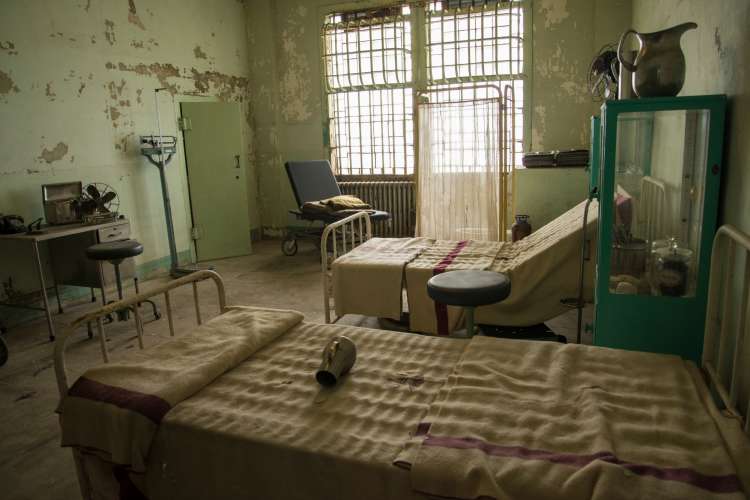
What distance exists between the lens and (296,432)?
1378mm

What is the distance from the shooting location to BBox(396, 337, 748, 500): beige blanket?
1128 millimetres

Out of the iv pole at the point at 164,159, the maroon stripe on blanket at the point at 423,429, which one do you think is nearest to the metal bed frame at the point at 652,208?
the maroon stripe on blanket at the point at 423,429

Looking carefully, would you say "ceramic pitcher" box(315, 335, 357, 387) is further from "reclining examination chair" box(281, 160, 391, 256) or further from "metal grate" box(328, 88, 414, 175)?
"metal grate" box(328, 88, 414, 175)

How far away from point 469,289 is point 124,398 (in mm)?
1497

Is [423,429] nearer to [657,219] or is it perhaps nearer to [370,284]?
[657,219]

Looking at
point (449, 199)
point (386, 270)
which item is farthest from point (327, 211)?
point (386, 270)

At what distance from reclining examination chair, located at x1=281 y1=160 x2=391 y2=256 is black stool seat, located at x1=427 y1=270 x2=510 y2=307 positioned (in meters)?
3.01

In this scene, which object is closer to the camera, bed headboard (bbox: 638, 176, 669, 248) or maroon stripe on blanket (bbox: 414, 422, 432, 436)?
maroon stripe on blanket (bbox: 414, 422, 432, 436)

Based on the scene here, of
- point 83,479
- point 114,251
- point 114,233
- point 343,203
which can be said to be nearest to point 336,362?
point 83,479

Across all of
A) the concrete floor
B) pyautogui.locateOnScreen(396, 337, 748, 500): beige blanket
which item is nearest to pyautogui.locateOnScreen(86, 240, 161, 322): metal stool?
the concrete floor

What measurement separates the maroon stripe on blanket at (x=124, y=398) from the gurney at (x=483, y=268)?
6.01 ft

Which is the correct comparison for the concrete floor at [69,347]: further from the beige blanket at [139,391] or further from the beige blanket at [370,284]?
the beige blanket at [139,391]

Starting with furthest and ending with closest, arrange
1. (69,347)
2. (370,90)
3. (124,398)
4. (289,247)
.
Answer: (370,90)
(289,247)
(69,347)
(124,398)

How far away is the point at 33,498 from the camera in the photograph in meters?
1.98
